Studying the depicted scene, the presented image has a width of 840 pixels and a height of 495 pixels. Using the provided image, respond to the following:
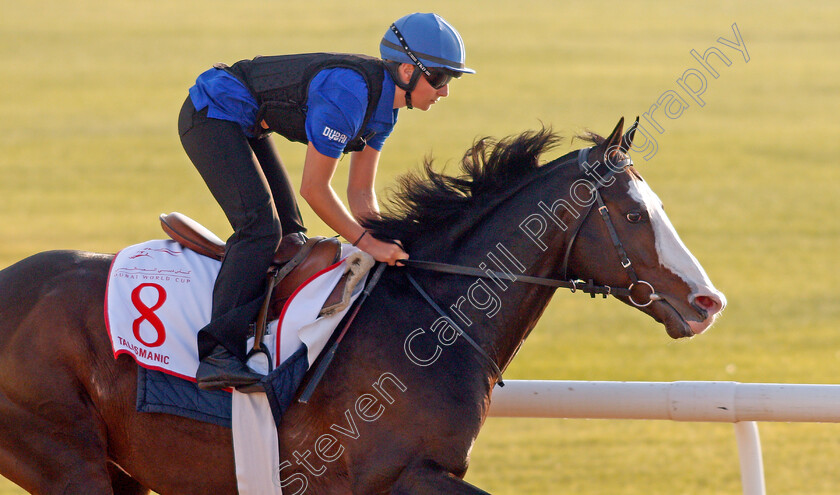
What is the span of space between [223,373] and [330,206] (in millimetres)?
701

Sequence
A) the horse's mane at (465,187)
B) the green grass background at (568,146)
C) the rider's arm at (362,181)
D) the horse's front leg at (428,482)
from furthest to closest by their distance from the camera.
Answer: the green grass background at (568,146) < the rider's arm at (362,181) < the horse's mane at (465,187) < the horse's front leg at (428,482)

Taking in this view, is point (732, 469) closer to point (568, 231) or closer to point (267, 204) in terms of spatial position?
point (568, 231)

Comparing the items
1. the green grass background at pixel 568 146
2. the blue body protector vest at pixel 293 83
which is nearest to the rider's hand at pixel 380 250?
the blue body protector vest at pixel 293 83

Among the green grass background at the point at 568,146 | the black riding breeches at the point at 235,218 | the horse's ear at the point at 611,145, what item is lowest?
the black riding breeches at the point at 235,218

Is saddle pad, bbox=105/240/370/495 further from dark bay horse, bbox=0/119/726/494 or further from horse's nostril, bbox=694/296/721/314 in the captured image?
horse's nostril, bbox=694/296/721/314

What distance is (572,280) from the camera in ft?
12.9

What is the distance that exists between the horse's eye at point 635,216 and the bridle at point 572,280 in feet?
0.22

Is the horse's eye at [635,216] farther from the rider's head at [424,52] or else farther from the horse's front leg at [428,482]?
the horse's front leg at [428,482]

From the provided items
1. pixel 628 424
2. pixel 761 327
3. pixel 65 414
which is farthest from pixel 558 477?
pixel 761 327

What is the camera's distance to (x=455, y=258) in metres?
4.00

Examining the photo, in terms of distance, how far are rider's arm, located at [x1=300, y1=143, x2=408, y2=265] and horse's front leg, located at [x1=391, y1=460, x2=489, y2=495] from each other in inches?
29.9

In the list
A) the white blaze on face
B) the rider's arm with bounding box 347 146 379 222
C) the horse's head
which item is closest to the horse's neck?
the horse's head

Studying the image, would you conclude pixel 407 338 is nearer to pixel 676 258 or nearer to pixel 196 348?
pixel 196 348

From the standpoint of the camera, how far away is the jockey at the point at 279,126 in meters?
3.79
